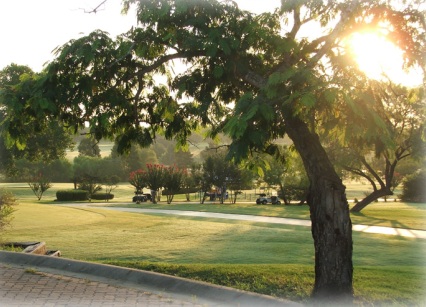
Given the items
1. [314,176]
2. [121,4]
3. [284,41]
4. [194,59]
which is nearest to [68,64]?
[121,4]

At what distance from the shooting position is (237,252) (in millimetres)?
13805

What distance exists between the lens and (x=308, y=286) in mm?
8117

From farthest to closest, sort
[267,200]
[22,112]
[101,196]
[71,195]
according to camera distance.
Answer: [101,196]
[71,195]
[267,200]
[22,112]

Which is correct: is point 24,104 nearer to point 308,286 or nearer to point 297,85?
point 297,85

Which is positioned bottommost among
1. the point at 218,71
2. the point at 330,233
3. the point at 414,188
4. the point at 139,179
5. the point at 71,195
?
the point at 330,233

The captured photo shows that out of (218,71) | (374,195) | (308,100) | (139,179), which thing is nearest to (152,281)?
(218,71)

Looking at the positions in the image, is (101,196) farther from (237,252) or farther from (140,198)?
(237,252)

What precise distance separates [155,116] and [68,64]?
2.56 m

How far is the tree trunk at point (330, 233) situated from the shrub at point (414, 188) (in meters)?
40.7

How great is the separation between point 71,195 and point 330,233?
148ft

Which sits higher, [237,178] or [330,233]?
[237,178]

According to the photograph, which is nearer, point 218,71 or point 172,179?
point 218,71

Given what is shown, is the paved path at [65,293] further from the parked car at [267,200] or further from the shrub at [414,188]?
the shrub at [414,188]

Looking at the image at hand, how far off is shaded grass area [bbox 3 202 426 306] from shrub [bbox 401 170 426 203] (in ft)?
92.6
